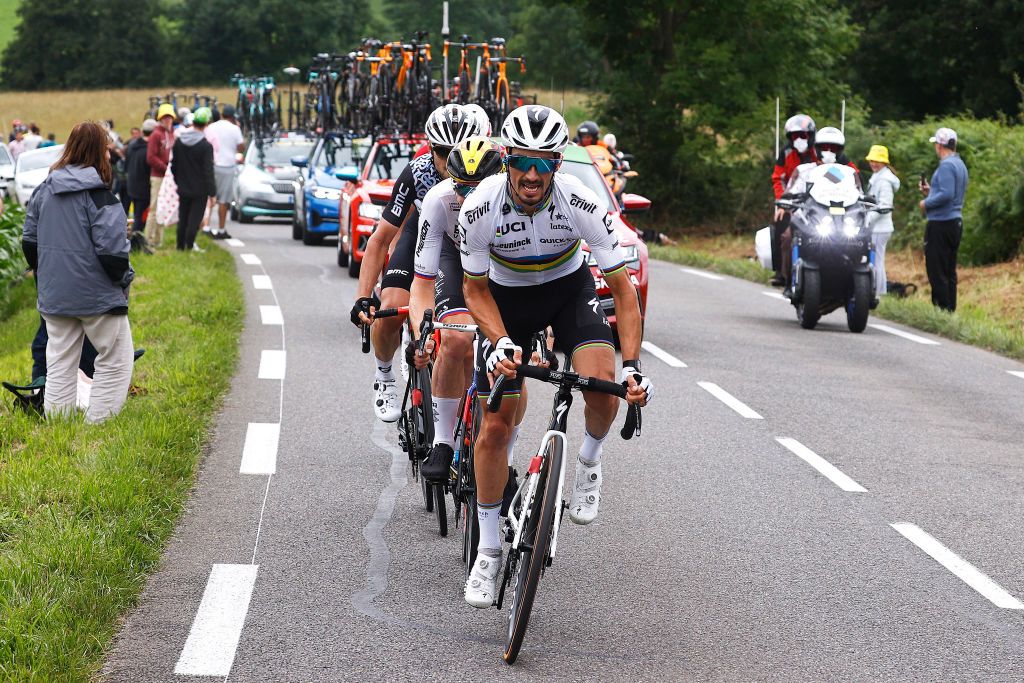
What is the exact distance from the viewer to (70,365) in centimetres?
870

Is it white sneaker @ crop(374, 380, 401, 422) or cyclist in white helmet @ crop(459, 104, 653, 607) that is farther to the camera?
white sneaker @ crop(374, 380, 401, 422)

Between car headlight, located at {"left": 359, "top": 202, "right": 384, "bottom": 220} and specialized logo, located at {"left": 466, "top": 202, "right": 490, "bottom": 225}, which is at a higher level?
specialized logo, located at {"left": 466, "top": 202, "right": 490, "bottom": 225}

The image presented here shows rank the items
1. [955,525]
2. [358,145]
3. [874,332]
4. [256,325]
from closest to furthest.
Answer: [955,525] → [256,325] → [874,332] → [358,145]

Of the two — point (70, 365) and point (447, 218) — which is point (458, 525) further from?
point (70, 365)

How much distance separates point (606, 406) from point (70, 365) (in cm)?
425

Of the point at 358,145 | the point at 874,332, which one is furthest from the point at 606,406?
the point at 358,145

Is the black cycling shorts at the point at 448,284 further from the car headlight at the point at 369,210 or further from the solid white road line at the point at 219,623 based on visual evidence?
the car headlight at the point at 369,210

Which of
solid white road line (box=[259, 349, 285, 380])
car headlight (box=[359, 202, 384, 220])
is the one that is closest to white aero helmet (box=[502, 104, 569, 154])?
solid white road line (box=[259, 349, 285, 380])

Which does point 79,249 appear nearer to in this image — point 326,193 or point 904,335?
point 904,335

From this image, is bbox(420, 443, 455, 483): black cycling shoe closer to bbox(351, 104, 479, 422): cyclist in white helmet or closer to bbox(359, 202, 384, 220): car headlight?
bbox(351, 104, 479, 422): cyclist in white helmet

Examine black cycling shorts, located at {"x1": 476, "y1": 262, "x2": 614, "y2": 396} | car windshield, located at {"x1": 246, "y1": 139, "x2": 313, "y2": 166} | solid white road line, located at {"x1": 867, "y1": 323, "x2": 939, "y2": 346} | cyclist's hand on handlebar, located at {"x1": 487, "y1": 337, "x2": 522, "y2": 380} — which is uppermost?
car windshield, located at {"x1": 246, "y1": 139, "x2": 313, "y2": 166}

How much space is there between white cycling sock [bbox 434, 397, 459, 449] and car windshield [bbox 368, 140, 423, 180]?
12313 millimetres

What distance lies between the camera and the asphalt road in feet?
16.7

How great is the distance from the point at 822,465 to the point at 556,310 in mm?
3277
